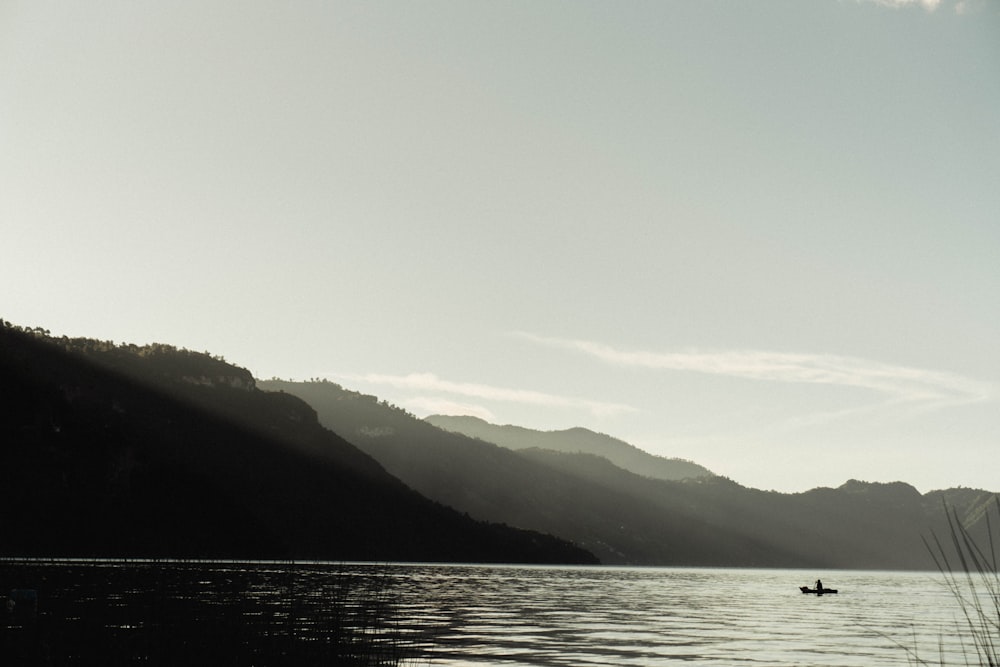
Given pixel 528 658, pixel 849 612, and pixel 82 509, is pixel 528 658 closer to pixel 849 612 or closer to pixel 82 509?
pixel 849 612

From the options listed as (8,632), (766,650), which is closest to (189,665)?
(8,632)

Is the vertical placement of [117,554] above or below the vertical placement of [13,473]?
below

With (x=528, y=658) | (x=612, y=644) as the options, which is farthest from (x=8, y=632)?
(x=612, y=644)

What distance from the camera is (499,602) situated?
9000 centimetres

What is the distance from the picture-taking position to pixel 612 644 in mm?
49844

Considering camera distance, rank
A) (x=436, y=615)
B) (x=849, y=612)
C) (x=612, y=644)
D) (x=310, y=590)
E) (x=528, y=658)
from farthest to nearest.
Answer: (x=849, y=612) → (x=310, y=590) → (x=436, y=615) → (x=612, y=644) → (x=528, y=658)

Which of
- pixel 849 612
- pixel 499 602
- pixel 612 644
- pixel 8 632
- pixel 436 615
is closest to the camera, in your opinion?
pixel 8 632

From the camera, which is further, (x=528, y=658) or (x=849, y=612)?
(x=849, y=612)

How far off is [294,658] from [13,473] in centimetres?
18568

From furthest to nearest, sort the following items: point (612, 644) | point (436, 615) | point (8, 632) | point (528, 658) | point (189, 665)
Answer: point (436, 615) < point (612, 644) < point (528, 658) < point (8, 632) < point (189, 665)

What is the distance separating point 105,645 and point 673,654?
2763 centimetres

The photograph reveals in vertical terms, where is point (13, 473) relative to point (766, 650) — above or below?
above

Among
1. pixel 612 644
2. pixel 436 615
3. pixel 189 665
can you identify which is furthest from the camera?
pixel 436 615

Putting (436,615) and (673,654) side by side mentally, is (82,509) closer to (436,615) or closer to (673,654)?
(436,615)
